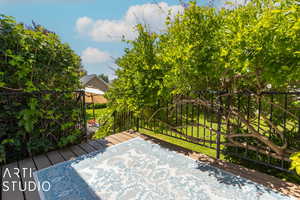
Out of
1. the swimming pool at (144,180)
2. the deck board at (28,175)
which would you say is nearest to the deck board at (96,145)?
the swimming pool at (144,180)

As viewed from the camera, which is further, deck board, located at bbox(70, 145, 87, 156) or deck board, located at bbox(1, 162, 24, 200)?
deck board, located at bbox(70, 145, 87, 156)

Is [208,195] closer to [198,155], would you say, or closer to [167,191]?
[167,191]

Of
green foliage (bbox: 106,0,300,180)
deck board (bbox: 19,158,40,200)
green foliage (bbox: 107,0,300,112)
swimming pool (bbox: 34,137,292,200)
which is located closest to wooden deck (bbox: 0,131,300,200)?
deck board (bbox: 19,158,40,200)

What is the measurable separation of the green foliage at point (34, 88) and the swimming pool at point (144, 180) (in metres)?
0.83

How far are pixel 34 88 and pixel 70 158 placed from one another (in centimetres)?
148

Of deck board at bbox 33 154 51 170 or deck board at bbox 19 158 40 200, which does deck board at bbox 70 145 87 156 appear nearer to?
deck board at bbox 33 154 51 170

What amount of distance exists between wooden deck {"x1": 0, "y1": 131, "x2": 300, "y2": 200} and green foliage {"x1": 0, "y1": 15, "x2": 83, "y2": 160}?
8.9 inches

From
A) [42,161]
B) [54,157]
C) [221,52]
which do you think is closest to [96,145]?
[54,157]

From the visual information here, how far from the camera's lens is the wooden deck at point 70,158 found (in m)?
1.85

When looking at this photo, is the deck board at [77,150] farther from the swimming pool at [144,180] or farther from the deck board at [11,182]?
the deck board at [11,182]

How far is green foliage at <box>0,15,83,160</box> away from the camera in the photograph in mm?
2549

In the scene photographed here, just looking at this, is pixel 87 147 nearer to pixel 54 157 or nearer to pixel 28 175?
pixel 54 157

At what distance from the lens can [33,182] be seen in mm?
2072

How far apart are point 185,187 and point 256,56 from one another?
1.83m
